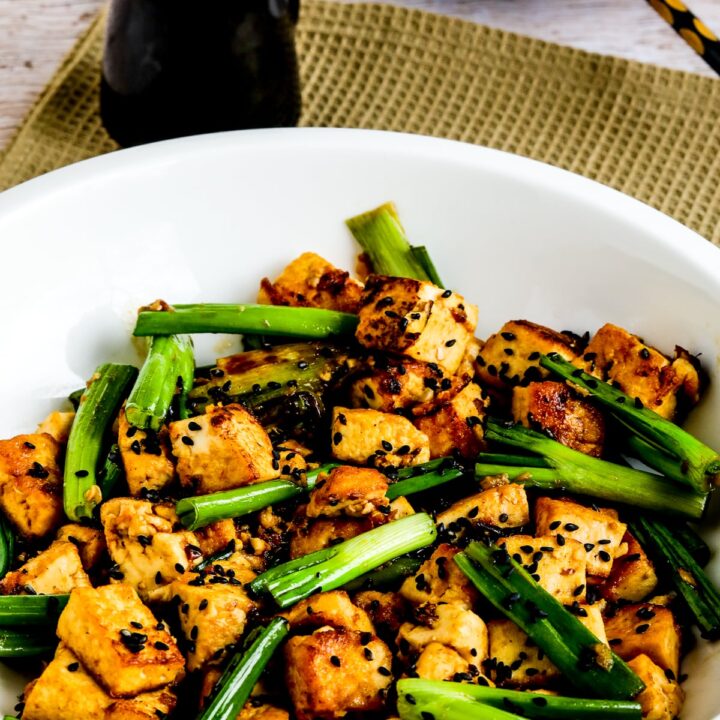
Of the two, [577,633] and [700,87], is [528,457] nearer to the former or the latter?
[577,633]

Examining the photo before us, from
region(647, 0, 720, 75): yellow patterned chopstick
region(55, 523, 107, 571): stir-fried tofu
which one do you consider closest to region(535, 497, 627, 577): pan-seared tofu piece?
region(55, 523, 107, 571): stir-fried tofu

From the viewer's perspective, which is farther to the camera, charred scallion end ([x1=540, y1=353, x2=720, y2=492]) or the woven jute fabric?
the woven jute fabric

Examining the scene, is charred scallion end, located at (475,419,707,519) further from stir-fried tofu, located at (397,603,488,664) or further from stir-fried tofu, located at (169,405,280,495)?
stir-fried tofu, located at (169,405,280,495)

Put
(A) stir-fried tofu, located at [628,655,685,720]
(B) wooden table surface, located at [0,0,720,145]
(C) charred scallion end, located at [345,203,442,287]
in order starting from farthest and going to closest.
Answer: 1. (B) wooden table surface, located at [0,0,720,145]
2. (C) charred scallion end, located at [345,203,442,287]
3. (A) stir-fried tofu, located at [628,655,685,720]

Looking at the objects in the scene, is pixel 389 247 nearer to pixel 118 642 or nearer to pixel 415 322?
pixel 415 322

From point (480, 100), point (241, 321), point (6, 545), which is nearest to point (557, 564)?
point (241, 321)

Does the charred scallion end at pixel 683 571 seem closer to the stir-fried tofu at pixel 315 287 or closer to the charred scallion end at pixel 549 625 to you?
the charred scallion end at pixel 549 625
